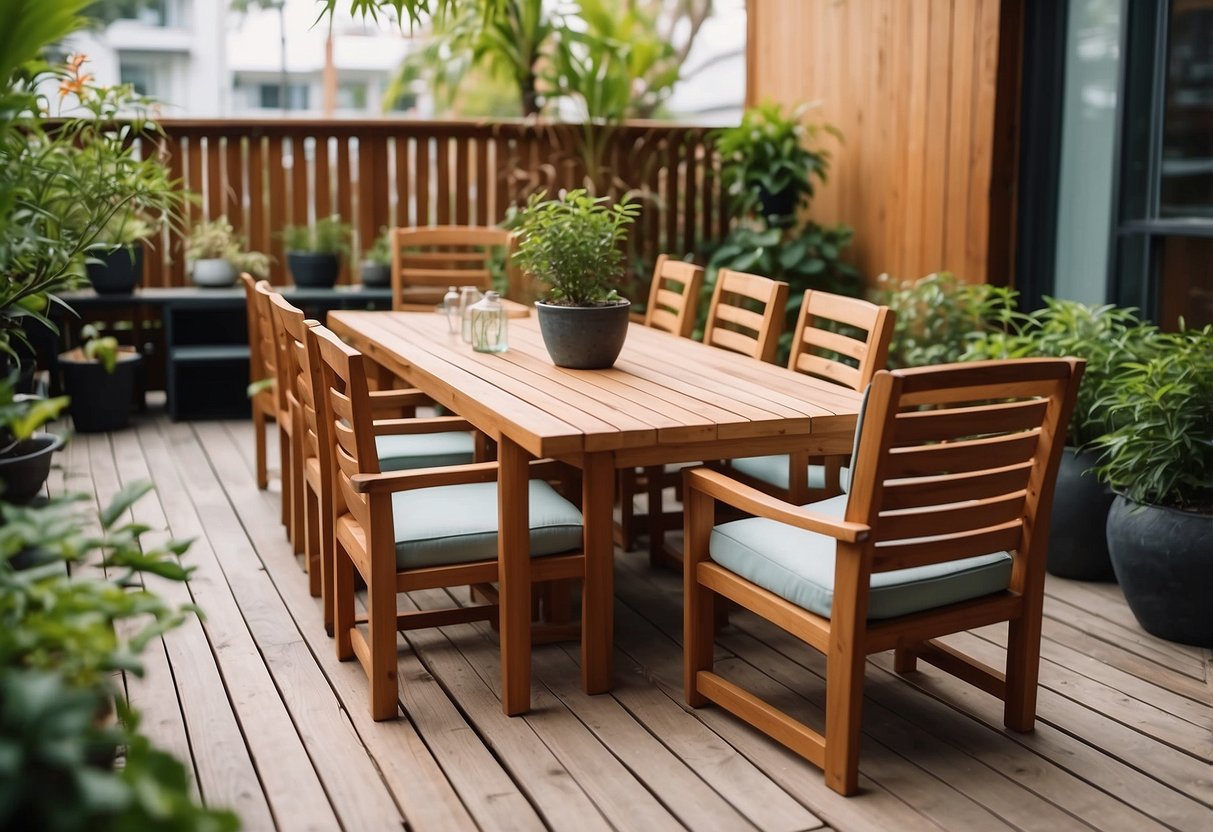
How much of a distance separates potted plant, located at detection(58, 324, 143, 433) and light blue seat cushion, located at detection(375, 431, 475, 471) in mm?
2614

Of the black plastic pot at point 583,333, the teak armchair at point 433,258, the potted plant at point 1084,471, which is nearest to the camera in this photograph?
the black plastic pot at point 583,333

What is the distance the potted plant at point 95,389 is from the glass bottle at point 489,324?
277cm

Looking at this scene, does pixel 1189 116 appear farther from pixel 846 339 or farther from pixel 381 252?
pixel 381 252

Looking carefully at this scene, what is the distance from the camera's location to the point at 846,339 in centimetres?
359

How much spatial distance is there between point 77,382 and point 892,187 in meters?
3.86

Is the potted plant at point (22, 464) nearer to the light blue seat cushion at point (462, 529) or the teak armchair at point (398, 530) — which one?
the teak armchair at point (398, 530)

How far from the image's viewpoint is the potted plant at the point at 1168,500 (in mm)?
3350

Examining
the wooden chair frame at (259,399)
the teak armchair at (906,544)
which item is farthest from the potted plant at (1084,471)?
the wooden chair frame at (259,399)

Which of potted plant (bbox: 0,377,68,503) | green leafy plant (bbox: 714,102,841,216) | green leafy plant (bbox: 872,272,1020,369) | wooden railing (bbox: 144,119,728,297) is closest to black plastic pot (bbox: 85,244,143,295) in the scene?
wooden railing (bbox: 144,119,728,297)

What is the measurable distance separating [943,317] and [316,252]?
3.13 metres

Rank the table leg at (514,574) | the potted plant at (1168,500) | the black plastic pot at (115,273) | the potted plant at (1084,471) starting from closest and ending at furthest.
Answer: the table leg at (514,574)
the potted plant at (1168,500)
the potted plant at (1084,471)
the black plastic pot at (115,273)

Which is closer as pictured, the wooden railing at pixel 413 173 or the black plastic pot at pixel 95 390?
the black plastic pot at pixel 95 390

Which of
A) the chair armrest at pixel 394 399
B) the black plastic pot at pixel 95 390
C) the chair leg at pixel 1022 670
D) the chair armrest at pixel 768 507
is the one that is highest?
the chair armrest at pixel 394 399

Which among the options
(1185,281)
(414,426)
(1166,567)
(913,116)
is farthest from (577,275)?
(913,116)
